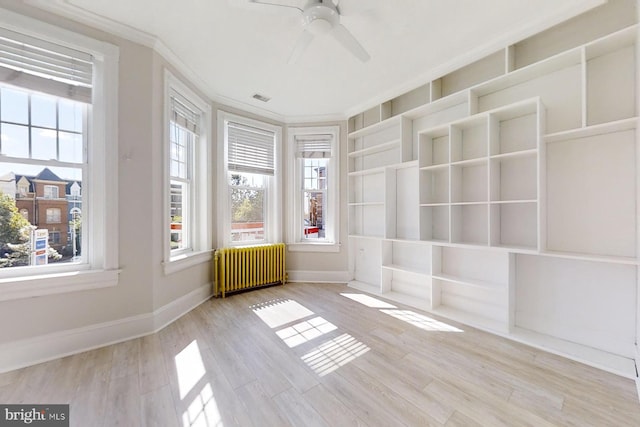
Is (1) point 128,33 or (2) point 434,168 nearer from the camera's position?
(1) point 128,33

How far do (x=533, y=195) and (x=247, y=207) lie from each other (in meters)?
3.55

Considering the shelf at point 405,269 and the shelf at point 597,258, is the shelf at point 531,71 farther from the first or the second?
A: the shelf at point 405,269

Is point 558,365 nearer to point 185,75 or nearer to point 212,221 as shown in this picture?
point 212,221

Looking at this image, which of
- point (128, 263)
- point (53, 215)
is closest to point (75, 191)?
point (53, 215)

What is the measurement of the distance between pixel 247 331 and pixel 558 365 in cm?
262

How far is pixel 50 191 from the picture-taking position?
6.90ft

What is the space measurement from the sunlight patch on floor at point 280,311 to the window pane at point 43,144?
240 centimetres

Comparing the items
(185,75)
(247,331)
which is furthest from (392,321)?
(185,75)

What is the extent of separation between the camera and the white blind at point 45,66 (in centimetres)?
188

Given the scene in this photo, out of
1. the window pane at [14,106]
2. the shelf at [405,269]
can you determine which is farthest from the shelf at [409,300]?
the window pane at [14,106]

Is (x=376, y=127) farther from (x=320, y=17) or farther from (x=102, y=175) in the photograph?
(x=102, y=175)

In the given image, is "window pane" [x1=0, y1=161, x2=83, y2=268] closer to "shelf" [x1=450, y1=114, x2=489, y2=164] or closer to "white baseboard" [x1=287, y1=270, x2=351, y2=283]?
"white baseboard" [x1=287, y1=270, x2=351, y2=283]

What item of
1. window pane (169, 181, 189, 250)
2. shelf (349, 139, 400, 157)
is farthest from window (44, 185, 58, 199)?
shelf (349, 139, 400, 157)

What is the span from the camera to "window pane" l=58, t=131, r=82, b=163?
2.15m
